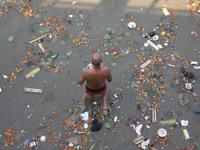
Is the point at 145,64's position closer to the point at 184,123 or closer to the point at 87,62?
the point at 87,62

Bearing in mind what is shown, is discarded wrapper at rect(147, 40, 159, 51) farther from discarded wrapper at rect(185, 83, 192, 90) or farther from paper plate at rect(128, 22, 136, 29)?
discarded wrapper at rect(185, 83, 192, 90)

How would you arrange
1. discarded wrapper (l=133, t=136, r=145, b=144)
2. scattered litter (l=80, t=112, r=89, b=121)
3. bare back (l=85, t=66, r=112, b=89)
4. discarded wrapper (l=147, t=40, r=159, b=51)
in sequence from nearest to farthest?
bare back (l=85, t=66, r=112, b=89) → discarded wrapper (l=133, t=136, r=145, b=144) → scattered litter (l=80, t=112, r=89, b=121) → discarded wrapper (l=147, t=40, r=159, b=51)

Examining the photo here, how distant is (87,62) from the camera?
6426 millimetres

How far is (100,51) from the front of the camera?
6.55 metres

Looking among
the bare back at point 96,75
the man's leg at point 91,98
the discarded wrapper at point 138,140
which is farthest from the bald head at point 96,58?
the discarded wrapper at point 138,140

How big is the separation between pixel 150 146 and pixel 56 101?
284cm

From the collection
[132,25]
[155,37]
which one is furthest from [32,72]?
[155,37]

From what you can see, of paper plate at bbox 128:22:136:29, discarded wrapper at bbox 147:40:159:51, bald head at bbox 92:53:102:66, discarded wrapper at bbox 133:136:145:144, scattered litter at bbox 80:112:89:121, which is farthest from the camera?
Result: paper plate at bbox 128:22:136:29

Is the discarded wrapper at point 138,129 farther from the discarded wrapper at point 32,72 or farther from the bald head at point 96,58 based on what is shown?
the discarded wrapper at point 32,72

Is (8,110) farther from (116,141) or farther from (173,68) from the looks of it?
(173,68)

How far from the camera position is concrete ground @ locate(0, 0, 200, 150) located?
548 centimetres

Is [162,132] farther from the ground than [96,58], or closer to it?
closer to it

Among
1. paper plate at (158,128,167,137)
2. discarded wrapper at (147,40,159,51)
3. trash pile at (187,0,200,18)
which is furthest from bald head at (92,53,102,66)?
trash pile at (187,0,200,18)

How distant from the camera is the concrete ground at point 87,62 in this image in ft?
18.0
